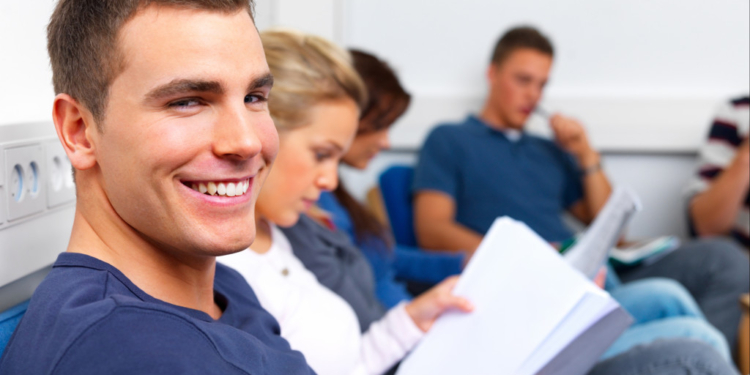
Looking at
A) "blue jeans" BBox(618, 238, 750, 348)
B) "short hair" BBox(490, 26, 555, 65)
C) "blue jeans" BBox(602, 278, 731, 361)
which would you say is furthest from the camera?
"short hair" BBox(490, 26, 555, 65)

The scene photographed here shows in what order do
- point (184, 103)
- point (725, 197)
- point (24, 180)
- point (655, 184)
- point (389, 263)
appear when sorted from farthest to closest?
point (655, 184), point (725, 197), point (389, 263), point (24, 180), point (184, 103)

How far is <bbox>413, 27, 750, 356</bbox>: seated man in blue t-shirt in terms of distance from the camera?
2.17m

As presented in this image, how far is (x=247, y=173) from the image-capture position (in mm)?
612

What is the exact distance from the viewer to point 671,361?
0.90m

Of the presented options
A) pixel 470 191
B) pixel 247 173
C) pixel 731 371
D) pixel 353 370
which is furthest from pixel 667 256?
pixel 247 173

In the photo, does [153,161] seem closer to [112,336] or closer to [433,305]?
[112,336]

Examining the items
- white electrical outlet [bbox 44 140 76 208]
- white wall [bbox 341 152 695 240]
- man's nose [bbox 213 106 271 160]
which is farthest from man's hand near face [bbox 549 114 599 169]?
man's nose [bbox 213 106 271 160]

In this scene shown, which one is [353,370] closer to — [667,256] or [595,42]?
[667,256]

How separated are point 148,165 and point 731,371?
2.65 feet

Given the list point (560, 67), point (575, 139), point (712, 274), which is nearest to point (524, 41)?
point (560, 67)

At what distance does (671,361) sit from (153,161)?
0.75m

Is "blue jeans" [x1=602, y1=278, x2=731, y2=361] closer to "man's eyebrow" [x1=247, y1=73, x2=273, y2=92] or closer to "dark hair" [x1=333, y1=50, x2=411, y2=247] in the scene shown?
"dark hair" [x1=333, y1=50, x2=411, y2=247]

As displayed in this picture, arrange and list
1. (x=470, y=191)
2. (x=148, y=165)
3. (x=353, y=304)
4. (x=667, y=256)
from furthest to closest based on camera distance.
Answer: (x=470, y=191)
(x=667, y=256)
(x=353, y=304)
(x=148, y=165)

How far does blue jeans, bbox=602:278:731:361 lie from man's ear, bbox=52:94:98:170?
951 mm
